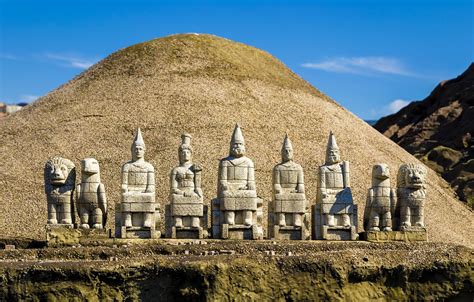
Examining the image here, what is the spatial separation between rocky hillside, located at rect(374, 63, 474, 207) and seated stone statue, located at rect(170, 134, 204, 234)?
26545 millimetres

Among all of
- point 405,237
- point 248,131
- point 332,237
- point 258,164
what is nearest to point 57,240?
point 332,237

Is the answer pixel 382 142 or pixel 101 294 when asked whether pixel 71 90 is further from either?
pixel 101 294

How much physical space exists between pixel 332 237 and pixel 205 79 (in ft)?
96.4

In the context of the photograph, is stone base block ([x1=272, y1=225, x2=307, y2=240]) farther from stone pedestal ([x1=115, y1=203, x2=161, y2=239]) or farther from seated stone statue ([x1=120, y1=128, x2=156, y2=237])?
seated stone statue ([x1=120, y1=128, x2=156, y2=237])

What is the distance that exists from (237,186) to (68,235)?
18.1 ft

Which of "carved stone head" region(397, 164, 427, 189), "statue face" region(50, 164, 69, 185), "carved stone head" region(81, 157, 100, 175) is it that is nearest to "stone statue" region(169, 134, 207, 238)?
"carved stone head" region(81, 157, 100, 175)

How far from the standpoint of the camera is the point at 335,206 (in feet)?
104

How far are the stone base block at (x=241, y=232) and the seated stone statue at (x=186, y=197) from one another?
3.03ft

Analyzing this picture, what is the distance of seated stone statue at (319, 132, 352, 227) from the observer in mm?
31625

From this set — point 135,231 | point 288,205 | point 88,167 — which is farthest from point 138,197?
point 288,205

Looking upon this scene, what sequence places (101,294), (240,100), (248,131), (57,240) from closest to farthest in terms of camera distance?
(101,294)
(57,240)
(248,131)
(240,100)

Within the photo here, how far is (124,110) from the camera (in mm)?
55594

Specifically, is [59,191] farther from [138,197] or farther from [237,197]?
[237,197]

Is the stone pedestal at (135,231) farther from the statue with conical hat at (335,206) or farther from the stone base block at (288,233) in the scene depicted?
the statue with conical hat at (335,206)
